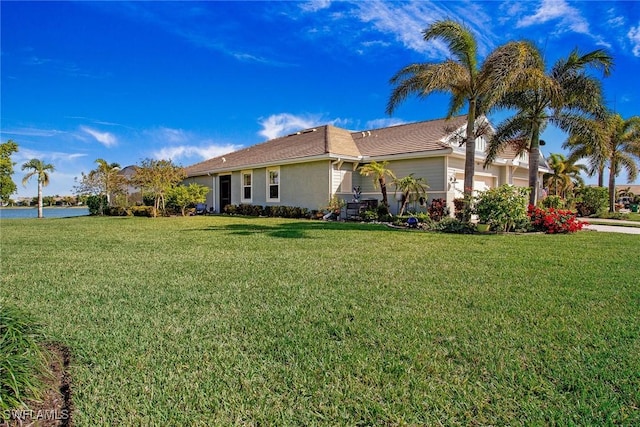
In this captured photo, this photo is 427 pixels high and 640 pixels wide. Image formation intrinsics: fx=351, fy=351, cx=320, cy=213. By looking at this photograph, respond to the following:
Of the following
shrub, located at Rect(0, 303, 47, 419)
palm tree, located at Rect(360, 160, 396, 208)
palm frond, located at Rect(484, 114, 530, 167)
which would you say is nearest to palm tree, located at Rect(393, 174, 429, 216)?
palm tree, located at Rect(360, 160, 396, 208)

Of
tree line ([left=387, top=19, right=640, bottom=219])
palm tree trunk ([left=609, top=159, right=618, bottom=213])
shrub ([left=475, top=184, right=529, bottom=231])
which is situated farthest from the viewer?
palm tree trunk ([left=609, top=159, right=618, bottom=213])

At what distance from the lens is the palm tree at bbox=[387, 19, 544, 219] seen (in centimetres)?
1166

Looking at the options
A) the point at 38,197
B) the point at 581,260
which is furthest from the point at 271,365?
the point at 38,197

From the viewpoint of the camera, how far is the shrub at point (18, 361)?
2230 millimetres

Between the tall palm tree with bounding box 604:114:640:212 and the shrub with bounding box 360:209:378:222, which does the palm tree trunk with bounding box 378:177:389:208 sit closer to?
the shrub with bounding box 360:209:378:222

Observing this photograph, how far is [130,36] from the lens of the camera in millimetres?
11805

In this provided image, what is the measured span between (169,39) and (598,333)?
596 inches

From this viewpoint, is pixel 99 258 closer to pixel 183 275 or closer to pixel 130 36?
pixel 183 275

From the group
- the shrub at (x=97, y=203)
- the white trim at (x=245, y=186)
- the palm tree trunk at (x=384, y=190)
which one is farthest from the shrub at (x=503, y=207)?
the shrub at (x=97, y=203)

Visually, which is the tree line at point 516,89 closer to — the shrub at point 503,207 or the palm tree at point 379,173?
the shrub at point 503,207

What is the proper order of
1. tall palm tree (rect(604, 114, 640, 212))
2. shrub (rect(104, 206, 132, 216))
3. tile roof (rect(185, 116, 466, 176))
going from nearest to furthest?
tile roof (rect(185, 116, 466, 176)), shrub (rect(104, 206, 132, 216)), tall palm tree (rect(604, 114, 640, 212))

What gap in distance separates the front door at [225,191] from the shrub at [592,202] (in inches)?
962

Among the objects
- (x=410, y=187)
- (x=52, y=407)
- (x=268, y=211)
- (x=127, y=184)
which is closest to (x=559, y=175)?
(x=410, y=187)

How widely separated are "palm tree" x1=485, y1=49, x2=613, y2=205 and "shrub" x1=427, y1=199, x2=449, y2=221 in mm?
3368
